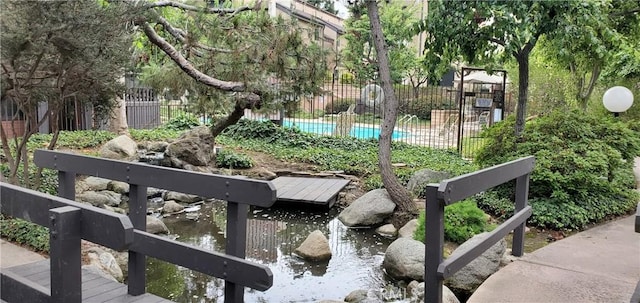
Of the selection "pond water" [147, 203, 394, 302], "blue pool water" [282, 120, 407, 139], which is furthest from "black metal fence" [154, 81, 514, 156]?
"pond water" [147, 203, 394, 302]

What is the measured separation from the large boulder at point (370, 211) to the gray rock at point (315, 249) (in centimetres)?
127

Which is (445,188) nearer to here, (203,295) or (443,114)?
(203,295)

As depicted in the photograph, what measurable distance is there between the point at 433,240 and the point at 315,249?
3041mm

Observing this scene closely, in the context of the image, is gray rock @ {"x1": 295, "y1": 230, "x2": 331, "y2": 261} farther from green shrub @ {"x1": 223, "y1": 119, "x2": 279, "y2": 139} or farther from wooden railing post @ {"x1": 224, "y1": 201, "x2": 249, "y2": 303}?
green shrub @ {"x1": 223, "y1": 119, "x2": 279, "y2": 139}

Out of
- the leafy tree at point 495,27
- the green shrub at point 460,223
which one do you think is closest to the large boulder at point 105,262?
the green shrub at point 460,223

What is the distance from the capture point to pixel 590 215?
5.80 metres

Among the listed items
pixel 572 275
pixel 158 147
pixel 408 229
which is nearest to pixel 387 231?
pixel 408 229

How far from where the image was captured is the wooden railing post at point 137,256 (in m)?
2.81

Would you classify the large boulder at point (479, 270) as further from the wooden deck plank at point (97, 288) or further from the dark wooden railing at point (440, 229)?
the wooden deck plank at point (97, 288)

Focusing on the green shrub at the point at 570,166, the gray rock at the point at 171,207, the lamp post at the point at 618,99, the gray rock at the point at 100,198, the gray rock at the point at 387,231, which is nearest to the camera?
the green shrub at the point at 570,166

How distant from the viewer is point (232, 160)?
1008 centimetres

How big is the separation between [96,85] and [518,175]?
4218mm

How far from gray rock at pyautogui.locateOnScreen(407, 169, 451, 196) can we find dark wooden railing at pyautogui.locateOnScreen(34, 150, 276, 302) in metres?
5.36

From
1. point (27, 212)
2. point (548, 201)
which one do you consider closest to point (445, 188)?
point (27, 212)
